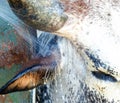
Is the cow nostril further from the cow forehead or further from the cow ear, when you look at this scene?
the cow ear

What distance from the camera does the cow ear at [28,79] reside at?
262 centimetres

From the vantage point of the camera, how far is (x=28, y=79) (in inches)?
108

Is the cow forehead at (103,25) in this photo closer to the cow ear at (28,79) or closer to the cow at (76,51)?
the cow at (76,51)

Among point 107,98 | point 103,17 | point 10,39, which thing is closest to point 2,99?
point 10,39

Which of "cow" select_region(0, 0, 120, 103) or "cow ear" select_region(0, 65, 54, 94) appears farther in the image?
"cow ear" select_region(0, 65, 54, 94)

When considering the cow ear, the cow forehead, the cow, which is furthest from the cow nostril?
the cow ear

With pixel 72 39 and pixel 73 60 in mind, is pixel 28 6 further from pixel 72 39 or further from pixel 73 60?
pixel 73 60

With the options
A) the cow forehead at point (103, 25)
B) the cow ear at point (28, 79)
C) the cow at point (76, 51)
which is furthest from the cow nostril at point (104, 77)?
the cow ear at point (28, 79)

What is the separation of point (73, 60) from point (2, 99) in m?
0.47

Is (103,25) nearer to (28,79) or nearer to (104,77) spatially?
(104,77)

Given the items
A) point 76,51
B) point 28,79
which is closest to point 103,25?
point 76,51

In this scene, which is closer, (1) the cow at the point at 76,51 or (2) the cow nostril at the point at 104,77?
(1) the cow at the point at 76,51

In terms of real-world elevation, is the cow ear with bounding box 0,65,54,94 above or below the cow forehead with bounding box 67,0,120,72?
below

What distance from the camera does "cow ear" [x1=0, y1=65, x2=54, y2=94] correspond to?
Answer: 103 inches
